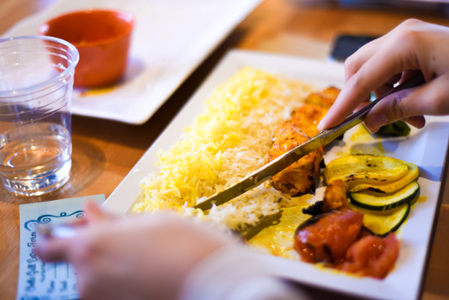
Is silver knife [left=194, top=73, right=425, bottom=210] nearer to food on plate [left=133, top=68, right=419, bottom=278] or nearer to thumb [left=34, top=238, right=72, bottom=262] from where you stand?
food on plate [left=133, top=68, right=419, bottom=278]

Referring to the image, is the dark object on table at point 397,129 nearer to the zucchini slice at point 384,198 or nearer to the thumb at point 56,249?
the zucchini slice at point 384,198

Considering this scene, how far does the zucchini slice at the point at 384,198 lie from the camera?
3.96 ft

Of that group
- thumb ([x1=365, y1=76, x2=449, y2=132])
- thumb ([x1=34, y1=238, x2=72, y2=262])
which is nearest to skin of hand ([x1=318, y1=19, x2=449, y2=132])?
thumb ([x1=365, y1=76, x2=449, y2=132])

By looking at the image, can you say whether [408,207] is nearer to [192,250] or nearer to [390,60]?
[390,60]

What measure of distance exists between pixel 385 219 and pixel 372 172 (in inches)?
7.7

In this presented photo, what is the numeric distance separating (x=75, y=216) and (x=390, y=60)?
117 centimetres

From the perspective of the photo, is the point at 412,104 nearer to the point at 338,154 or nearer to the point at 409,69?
the point at 409,69

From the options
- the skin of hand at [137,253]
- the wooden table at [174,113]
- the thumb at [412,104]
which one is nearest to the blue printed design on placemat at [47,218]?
the wooden table at [174,113]

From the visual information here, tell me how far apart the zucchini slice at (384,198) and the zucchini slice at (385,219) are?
18 millimetres

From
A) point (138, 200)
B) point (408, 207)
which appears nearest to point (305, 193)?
point (408, 207)

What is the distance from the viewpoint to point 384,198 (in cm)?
125

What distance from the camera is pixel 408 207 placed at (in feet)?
→ 3.90

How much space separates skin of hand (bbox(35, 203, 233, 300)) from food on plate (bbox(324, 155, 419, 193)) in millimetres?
749

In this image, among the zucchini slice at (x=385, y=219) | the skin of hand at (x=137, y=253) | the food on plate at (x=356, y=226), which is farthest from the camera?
the zucchini slice at (x=385, y=219)
